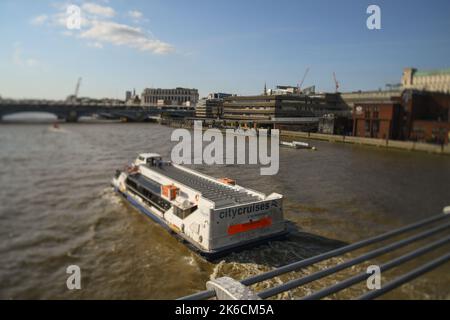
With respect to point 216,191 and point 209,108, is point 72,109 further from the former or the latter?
point 209,108

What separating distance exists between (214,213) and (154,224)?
341 centimetres

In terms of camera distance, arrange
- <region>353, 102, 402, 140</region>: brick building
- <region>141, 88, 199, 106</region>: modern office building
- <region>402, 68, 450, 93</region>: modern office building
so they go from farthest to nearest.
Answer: <region>141, 88, 199, 106</region>: modern office building → <region>353, 102, 402, 140</region>: brick building → <region>402, 68, 450, 93</region>: modern office building

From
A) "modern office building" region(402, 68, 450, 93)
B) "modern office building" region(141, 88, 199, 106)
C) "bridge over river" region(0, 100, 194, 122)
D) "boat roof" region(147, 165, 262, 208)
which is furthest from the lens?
"bridge over river" region(0, 100, 194, 122)

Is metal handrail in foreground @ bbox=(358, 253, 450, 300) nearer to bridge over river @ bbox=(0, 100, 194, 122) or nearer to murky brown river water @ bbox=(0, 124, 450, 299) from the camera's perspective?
murky brown river water @ bbox=(0, 124, 450, 299)

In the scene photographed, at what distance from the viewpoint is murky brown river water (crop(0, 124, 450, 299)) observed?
21.5ft

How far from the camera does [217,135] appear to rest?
673 cm

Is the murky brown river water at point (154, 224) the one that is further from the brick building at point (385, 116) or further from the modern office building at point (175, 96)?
the modern office building at point (175, 96)

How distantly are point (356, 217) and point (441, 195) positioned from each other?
8.58 ft

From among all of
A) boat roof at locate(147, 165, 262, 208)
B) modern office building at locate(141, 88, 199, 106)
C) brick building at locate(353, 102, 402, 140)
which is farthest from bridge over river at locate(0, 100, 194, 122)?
brick building at locate(353, 102, 402, 140)

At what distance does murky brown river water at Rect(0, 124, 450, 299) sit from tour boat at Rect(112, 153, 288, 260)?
33 centimetres

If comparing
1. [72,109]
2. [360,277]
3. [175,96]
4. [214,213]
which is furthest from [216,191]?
[72,109]

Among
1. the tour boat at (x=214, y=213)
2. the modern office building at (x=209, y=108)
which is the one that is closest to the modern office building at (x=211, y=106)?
the modern office building at (x=209, y=108)

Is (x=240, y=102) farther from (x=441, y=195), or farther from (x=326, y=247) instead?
(x=441, y=195)

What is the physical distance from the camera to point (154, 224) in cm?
1063
